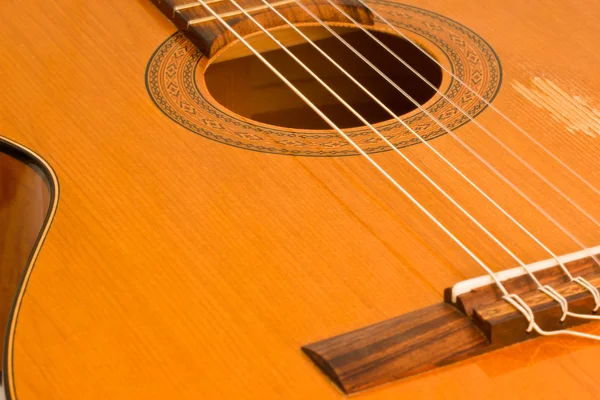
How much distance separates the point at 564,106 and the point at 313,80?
387 mm

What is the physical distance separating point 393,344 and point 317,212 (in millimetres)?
213

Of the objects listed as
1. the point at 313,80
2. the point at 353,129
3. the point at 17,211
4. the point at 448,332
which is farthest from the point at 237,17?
the point at 448,332

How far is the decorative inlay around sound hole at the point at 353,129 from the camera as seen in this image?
1.07 metres

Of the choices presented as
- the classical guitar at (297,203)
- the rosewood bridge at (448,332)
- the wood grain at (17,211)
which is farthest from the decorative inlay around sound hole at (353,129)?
the rosewood bridge at (448,332)

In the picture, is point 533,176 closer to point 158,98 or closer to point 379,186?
point 379,186

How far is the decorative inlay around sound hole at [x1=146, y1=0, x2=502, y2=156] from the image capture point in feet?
3.50

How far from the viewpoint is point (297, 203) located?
96cm

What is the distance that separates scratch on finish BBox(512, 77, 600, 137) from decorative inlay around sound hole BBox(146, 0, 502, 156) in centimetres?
5

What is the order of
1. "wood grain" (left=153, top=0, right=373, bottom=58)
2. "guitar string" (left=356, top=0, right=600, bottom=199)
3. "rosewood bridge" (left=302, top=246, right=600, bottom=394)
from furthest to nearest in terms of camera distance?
"wood grain" (left=153, top=0, right=373, bottom=58) → "guitar string" (left=356, top=0, right=600, bottom=199) → "rosewood bridge" (left=302, top=246, right=600, bottom=394)

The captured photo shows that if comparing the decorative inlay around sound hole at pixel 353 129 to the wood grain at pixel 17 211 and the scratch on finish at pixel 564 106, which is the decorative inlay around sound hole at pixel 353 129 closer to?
the scratch on finish at pixel 564 106

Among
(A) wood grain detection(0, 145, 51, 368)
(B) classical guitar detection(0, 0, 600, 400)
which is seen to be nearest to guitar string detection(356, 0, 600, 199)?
(B) classical guitar detection(0, 0, 600, 400)

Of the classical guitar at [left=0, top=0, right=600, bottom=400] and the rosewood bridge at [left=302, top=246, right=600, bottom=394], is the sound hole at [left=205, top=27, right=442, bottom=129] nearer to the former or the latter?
the classical guitar at [left=0, top=0, right=600, bottom=400]

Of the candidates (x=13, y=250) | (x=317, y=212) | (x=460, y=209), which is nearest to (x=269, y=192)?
(x=317, y=212)

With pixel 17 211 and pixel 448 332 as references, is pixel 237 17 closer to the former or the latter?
pixel 17 211
